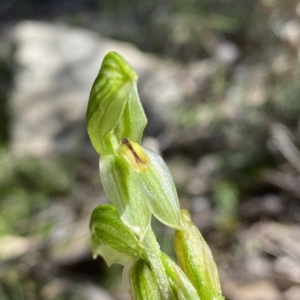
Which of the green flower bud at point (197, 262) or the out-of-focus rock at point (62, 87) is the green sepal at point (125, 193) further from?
the out-of-focus rock at point (62, 87)

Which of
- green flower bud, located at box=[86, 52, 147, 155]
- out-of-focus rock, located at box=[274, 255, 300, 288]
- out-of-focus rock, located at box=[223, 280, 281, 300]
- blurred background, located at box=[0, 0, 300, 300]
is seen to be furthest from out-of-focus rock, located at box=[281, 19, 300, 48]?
green flower bud, located at box=[86, 52, 147, 155]

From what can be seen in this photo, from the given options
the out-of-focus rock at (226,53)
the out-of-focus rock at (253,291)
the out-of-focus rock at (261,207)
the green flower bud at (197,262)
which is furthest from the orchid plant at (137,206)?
the out-of-focus rock at (226,53)

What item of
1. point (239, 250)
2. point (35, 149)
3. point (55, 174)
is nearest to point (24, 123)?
point (35, 149)

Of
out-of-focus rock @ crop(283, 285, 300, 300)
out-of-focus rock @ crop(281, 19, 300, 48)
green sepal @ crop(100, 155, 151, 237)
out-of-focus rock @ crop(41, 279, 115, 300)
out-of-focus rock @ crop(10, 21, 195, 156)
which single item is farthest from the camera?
out-of-focus rock @ crop(10, 21, 195, 156)

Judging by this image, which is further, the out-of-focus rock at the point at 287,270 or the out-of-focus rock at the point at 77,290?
the out-of-focus rock at the point at 77,290

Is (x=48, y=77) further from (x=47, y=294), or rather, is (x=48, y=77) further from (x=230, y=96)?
(x=47, y=294)

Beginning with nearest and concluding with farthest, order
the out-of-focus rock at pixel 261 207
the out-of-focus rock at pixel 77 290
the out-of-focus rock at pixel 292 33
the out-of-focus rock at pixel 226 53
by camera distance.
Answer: the out-of-focus rock at pixel 77 290 → the out-of-focus rock at pixel 261 207 → the out-of-focus rock at pixel 292 33 → the out-of-focus rock at pixel 226 53

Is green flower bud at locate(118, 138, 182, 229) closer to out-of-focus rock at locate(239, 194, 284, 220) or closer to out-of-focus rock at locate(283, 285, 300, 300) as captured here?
out-of-focus rock at locate(283, 285, 300, 300)
